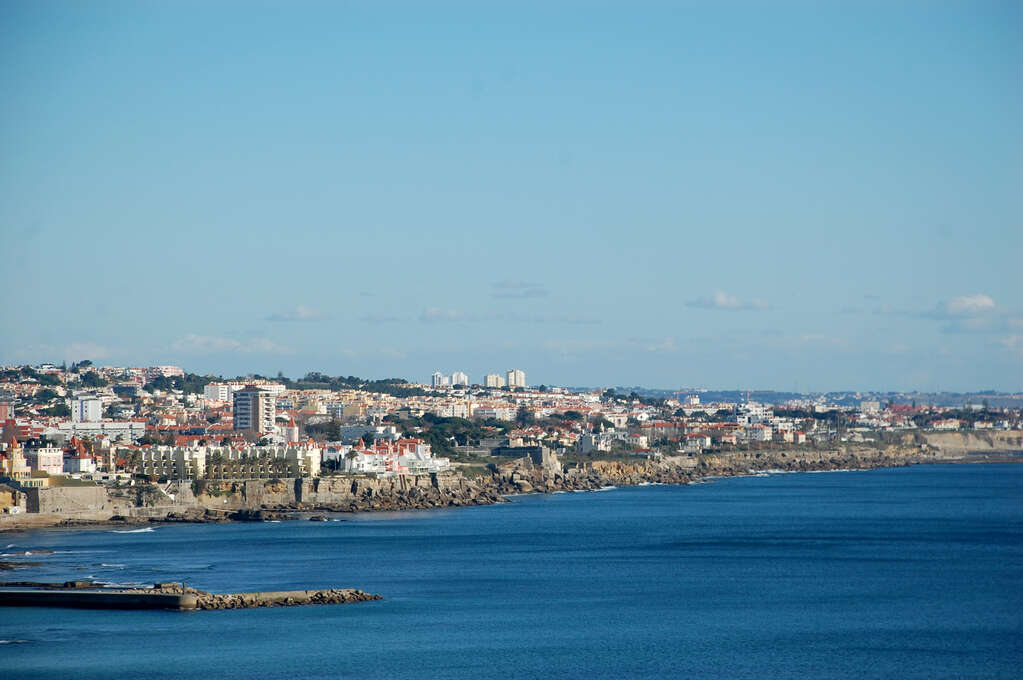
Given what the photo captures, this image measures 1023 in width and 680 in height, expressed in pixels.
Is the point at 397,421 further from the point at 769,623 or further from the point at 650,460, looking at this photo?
the point at 769,623

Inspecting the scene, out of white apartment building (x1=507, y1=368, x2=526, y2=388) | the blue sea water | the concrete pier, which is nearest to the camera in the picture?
the blue sea water

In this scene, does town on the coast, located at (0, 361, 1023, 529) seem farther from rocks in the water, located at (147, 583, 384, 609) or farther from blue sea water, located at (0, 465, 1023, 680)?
rocks in the water, located at (147, 583, 384, 609)

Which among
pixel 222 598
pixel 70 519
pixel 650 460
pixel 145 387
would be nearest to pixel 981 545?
pixel 222 598

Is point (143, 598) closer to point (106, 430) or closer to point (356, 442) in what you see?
point (356, 442)

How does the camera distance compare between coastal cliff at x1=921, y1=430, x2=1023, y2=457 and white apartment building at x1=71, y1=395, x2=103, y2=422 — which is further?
coastal cliff at x1=921, y1=430, x2=1023, y2=457

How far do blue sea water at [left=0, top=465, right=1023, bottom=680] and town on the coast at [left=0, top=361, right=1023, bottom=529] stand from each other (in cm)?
427

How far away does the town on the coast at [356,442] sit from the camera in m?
48.1

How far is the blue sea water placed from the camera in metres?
22.0

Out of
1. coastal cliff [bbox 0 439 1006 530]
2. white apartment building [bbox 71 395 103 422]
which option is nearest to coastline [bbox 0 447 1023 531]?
coastal cliff [bbox 0 439 1006 530]

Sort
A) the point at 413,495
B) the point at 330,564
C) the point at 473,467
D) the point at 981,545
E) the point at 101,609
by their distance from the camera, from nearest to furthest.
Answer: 1. the point at 101,609
2. the point at 330,564
3. the point at 981,545
4. the point at 413,495
5. the point at 473,467

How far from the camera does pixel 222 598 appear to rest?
26.1m

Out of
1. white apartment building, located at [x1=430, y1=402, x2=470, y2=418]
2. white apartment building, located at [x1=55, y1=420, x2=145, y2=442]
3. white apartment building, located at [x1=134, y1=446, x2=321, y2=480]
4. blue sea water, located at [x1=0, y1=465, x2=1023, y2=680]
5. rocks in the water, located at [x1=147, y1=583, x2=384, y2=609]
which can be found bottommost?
blue sea water, located at [x1=0, y1=465, x2=1023, y2=680]

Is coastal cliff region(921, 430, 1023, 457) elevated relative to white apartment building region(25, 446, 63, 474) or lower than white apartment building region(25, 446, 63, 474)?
lower

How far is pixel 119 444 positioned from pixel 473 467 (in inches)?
605
